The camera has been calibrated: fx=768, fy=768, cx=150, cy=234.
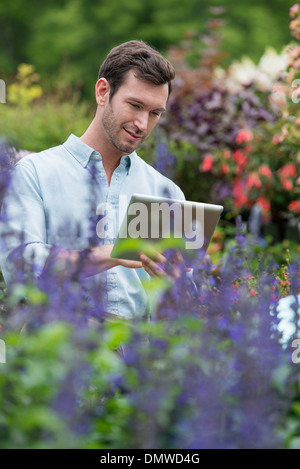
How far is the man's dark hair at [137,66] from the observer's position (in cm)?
323

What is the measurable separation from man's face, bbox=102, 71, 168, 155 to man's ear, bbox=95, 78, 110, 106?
7 cm

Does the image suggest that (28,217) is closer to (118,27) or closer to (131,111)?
(131,111)

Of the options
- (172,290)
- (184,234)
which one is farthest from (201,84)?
(172,290)

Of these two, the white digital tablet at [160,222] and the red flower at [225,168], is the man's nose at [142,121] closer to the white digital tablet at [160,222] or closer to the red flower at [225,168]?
the white digital tablet at [160,222]

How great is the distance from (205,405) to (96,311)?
49 centimetres

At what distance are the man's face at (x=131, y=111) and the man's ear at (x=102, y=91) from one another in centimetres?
7

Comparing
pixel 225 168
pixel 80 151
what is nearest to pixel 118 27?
pixel 225 168

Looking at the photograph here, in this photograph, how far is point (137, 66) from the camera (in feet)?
10.7

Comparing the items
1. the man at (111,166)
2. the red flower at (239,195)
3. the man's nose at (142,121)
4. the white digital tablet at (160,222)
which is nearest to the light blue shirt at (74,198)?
the man at (111,166)

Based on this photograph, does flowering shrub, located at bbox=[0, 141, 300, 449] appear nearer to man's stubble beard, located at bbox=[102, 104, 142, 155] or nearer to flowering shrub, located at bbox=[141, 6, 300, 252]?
man's stubble beard, located at bbox=[102, 104, 142, 155]

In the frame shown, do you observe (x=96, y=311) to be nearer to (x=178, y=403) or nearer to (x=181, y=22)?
(x=178, y=403)
